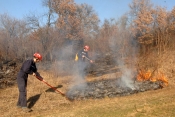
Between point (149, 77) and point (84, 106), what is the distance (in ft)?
17.4

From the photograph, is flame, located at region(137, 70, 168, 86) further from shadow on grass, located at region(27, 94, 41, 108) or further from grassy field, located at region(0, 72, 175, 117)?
shadow on grass, located at region(27, 94, 41, 108)

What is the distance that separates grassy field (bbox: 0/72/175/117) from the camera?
5867 millimetres

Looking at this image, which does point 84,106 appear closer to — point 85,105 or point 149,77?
point 85,105

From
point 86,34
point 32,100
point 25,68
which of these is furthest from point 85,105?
point 86,34

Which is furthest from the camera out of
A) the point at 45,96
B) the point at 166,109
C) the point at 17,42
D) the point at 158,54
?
the point at 17,42

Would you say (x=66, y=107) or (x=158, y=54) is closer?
(x=66, y=107)

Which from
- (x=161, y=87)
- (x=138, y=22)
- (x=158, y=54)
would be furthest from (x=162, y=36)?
(x=161, y=87)

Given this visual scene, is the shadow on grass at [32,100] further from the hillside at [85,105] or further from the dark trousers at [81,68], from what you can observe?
the dark trousers at [81,68]

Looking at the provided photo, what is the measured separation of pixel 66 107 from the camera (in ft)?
23.6

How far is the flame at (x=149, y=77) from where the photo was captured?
34.0ft

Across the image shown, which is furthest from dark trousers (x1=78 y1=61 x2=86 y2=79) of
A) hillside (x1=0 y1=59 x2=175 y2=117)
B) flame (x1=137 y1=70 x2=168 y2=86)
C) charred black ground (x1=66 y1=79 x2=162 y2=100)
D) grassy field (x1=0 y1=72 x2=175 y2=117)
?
flame (x1=137 y1=70 x2=168 y2=86)

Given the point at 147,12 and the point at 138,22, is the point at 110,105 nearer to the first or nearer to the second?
the point at 138,22

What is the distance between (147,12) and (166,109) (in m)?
15.3

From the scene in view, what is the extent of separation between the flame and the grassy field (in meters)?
1.03
